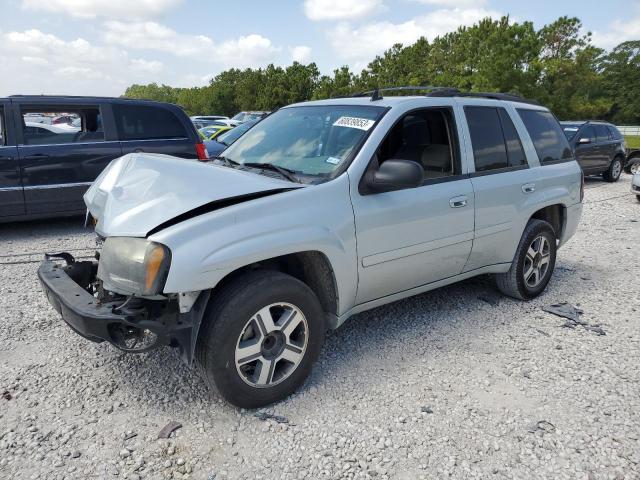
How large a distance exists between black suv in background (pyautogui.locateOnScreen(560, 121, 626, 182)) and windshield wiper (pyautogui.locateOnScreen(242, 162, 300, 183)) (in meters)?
11.1

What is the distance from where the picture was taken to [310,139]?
3553mm

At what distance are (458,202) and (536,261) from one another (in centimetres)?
144

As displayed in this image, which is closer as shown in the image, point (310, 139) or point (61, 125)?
point (310, 139)

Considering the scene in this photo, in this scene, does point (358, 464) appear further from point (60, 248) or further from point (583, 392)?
point (60, 248)

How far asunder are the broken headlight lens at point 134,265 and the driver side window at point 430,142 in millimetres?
1895

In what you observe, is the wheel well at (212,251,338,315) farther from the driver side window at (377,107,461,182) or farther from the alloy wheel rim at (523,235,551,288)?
the alloy wheel rim at (523,235,551,288)

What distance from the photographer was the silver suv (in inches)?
102

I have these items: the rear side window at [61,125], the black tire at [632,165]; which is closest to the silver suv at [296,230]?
the rear side window at [61,125]

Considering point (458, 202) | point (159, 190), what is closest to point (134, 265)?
point (159, 190)

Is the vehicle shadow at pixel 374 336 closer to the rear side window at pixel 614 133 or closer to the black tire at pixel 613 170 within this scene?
the black tire at pixel 613 170

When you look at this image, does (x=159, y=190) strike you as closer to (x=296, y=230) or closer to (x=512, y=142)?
(x=296, y=230)

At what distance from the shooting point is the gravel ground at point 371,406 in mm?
2500

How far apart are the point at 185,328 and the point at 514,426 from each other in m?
1.89

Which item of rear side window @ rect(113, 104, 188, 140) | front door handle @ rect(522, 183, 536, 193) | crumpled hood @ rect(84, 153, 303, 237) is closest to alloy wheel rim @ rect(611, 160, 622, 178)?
front door handle @ rect(522, 183, 536, 193)
